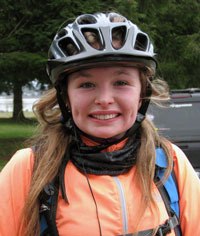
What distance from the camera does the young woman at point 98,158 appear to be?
81.0 inches

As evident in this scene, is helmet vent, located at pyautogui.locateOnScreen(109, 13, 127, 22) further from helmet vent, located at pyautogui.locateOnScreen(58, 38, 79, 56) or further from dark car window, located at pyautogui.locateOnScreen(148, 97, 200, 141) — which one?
dark car window, located at pyautogui.locateOnScreen(148, 97, 200, 141)

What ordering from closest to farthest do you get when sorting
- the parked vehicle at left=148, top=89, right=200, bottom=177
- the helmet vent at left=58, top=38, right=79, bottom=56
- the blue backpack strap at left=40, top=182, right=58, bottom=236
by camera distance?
the blue backpack strap at left=40, top=182, right=58, bottom=236, the helmet vent at left=58, top=38, right=79, bottom=56, the parked vehicle at left=148, top=89, right=200, bottom=177

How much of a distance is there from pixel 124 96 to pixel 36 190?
52 centimetres

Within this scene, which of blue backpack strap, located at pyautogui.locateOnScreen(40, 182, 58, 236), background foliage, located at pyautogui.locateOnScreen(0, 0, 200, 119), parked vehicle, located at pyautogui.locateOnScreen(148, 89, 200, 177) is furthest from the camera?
background foliage, located at pyautogui.locateOnScreen(0, 0, 200, 119)

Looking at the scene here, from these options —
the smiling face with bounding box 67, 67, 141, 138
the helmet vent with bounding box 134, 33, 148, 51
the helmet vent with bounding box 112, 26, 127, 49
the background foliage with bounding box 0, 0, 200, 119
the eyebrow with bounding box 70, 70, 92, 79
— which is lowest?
the background foliage with bounding box 0, 0, 200, 119

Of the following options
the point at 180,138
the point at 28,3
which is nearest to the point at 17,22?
the point at 28,3

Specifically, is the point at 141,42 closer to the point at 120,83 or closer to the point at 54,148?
the point at 120,83

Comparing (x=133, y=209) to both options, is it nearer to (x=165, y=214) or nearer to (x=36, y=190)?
(x=165, y=214)

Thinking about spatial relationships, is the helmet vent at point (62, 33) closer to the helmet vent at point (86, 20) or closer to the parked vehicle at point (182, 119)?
the helmet vent at point (86, 20)

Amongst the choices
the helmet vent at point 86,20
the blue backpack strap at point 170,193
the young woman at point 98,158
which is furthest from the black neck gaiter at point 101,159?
the helmet vent at point 86,20

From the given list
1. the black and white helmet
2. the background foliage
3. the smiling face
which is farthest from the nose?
the background foliage

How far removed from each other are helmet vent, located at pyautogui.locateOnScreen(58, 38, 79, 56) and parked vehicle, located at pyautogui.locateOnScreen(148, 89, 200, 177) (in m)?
4.43

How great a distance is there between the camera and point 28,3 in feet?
44.7

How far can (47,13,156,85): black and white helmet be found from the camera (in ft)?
7.07
